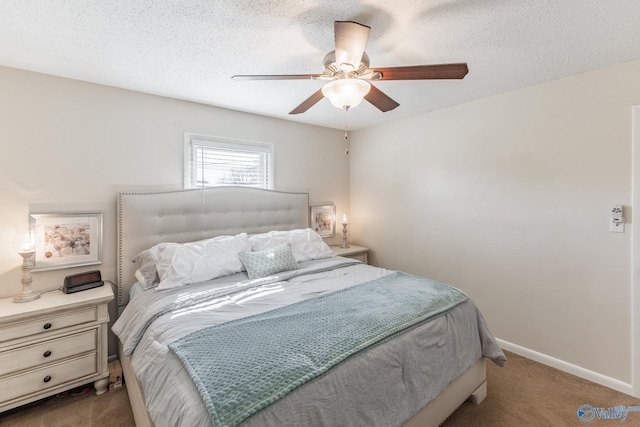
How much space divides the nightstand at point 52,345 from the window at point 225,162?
4.42 feet

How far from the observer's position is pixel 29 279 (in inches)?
79.0

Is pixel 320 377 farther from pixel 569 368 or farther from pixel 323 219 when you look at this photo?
pixel 323 219

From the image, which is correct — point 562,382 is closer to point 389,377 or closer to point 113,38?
point 389,377

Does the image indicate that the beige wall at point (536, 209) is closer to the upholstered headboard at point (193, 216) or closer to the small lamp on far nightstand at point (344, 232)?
the small lamp on far nightstand at point (344, 232)

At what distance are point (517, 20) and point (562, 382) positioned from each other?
2672 millimetres

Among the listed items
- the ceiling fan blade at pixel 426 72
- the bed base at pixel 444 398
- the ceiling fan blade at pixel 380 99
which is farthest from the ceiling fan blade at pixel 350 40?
the bed base at pixel 444 398

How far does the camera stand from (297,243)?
2998 mm

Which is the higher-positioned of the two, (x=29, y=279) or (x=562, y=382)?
(x=29, y=279)

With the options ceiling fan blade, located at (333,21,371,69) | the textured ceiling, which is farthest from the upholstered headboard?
ceiling fan blade, located at (333,21,371,69)

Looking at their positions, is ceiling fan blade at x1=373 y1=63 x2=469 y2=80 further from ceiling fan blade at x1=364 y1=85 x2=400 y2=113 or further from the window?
the window

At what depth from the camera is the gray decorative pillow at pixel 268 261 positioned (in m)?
2.43

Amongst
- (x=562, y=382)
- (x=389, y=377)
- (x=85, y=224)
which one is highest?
(x=85, y=224)

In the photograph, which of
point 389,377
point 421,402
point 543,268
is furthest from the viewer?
point 543,268

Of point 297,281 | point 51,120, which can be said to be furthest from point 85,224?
point 297,281
